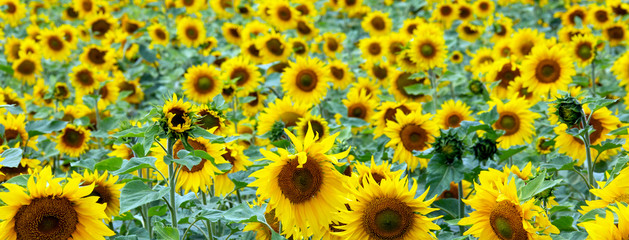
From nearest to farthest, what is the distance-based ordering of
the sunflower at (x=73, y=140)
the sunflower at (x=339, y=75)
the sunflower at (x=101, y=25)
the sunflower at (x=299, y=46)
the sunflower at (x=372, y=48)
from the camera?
the sunflower at (x=73, y=140) < the sunflower at (x=339, y=75) < the sunflower at (x=299, y=46) < the sunflower at (x=372, y=48) < the sunflower at (x=101, y=25)

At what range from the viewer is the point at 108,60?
4.83 metres

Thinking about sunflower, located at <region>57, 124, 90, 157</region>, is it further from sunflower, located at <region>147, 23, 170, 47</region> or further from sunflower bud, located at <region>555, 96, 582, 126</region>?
sunflower bud, located at <region>555, 96, 582, 126</region>

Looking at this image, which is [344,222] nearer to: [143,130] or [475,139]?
[143,130]

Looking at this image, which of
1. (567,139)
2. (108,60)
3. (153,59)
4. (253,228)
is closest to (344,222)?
(253,228)

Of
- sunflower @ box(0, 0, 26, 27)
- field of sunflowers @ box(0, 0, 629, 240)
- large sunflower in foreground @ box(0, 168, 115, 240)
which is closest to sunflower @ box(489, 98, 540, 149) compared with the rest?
field of sunflowers @ box(0, 0, 629, 240)

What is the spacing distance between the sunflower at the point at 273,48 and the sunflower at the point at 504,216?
284 cm

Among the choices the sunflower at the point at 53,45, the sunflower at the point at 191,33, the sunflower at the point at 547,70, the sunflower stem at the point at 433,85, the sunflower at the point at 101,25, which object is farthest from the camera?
the sunflower at the point at 101,25

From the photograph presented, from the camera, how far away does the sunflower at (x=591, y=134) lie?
2469 millimetres

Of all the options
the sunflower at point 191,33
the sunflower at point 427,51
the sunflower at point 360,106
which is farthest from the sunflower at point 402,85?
the sunflower at point 191,33

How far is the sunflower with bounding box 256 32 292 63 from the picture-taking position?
4293 mm

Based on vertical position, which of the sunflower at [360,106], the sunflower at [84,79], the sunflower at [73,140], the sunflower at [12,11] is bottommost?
the sunflower at [12,11]

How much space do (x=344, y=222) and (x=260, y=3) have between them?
3825mm

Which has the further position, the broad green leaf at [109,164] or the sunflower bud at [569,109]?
the sunflower bud at [569,109]

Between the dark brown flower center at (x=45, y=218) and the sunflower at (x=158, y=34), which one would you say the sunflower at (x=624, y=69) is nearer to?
the dark brown flower center at (x=45, y=218)
